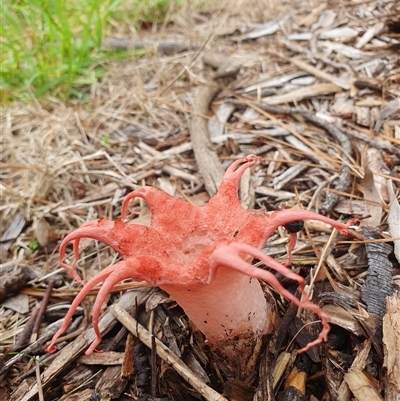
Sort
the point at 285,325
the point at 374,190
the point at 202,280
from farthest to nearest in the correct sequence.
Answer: the point at 374,190
the point at 285,325
the point at 202,280

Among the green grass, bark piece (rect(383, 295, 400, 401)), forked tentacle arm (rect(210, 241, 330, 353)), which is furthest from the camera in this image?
the green grass

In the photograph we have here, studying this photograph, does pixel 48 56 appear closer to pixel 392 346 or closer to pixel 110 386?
pixel 110 386

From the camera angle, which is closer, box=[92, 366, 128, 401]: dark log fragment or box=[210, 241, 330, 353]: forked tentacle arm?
box=[210, 241, 330, 353]: forked tentacle arm

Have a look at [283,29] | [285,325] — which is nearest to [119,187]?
[285,325]

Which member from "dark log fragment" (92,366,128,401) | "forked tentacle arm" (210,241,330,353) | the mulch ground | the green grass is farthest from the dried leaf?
the green grass

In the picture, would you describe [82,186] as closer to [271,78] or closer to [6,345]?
[6,345]

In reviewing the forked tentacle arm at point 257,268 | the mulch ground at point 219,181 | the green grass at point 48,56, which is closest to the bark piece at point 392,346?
the mulch ground at point 219,181

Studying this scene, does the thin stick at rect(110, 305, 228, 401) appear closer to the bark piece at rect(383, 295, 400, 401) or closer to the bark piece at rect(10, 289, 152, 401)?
the bark piece at rect(10, 289, 152, 401)
